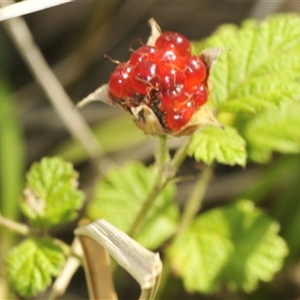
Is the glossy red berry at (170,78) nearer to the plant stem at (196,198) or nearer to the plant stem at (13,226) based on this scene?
the plant stem at (13,226)

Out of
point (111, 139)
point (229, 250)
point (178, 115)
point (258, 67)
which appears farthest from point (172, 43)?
point (111, 139)

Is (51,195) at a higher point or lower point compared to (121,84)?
lower

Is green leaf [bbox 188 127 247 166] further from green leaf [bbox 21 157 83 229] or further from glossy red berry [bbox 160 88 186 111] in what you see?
green leaf [bbox 21 157 83 229]

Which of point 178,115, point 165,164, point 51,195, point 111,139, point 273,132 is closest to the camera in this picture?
point 178,115

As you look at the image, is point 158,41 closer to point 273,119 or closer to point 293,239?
point 273,119


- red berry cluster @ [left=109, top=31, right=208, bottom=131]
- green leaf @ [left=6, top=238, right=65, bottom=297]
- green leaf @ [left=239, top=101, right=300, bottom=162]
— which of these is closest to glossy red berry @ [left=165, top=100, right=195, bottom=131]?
red berry cluster @ [left=109, top=31, right=208, bottom=131]

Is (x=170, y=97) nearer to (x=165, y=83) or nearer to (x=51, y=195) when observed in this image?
(x=165, y=83)
